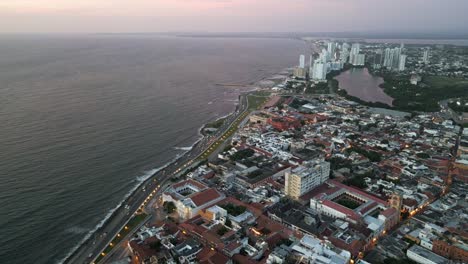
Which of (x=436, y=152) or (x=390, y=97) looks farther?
(x=390, y=97)

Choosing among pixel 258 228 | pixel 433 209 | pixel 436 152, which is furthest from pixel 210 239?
pixel 436 152

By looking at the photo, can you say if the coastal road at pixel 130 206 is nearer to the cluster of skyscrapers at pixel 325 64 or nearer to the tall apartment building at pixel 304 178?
the tall apartment building at pixel 304 178

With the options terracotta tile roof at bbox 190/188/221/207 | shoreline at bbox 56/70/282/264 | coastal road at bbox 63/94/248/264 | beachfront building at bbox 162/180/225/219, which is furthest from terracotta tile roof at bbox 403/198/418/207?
shoreline at bbox 56/70/282/264

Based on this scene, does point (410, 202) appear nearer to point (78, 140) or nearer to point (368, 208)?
point (368, 208)

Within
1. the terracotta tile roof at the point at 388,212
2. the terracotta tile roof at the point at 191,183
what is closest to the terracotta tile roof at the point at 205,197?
the terracotta tile roof at the point at 191,183

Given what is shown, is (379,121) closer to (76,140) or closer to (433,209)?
(433,209)
